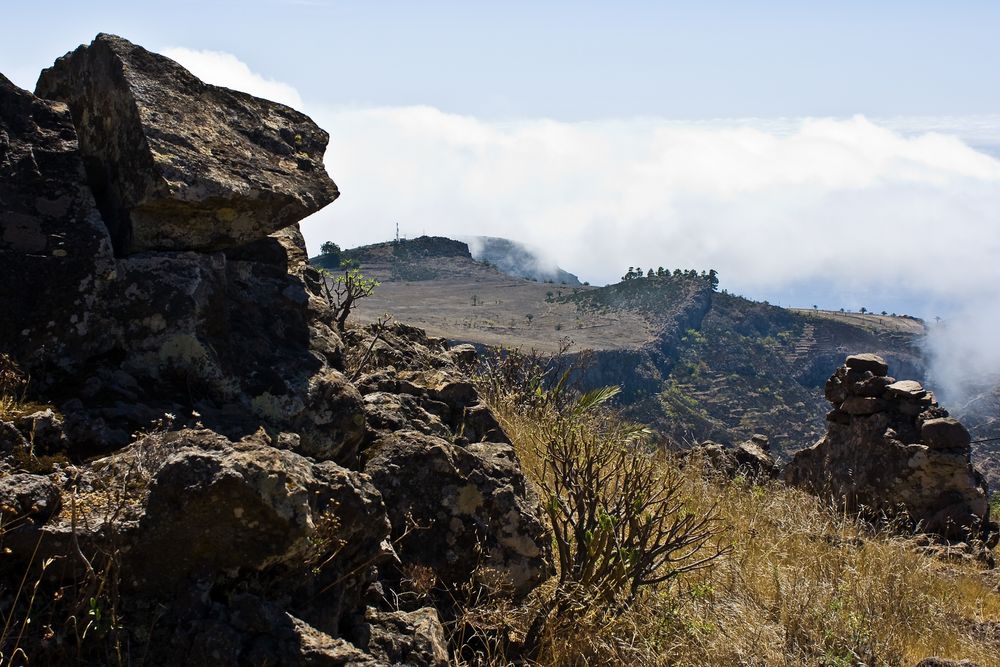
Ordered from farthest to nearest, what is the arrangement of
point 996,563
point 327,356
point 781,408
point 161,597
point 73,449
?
point 781,408
point 996,563
point 327,356
point 73,449
point 161,597

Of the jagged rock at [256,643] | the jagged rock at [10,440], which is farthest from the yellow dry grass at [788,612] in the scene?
the jagged rock at [10,440]

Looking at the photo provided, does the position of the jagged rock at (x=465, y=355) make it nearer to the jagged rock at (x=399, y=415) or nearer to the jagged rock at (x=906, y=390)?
the jagged rock at (x=399, y=415)

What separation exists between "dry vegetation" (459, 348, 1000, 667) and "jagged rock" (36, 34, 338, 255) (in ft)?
6.74

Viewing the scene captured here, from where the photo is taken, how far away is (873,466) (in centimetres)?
1060

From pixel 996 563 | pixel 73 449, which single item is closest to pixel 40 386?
pixel 73 449

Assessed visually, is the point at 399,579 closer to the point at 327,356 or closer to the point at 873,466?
the point at 327,356

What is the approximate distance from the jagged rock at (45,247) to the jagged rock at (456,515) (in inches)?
53.8

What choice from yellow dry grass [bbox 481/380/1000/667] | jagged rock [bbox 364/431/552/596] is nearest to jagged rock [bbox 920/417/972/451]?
yellow dry grass [bbox 481/380/1000/667]

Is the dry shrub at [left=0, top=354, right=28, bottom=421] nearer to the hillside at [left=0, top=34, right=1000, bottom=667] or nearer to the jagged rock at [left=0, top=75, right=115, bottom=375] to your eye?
the hillside at [left=0, top=34, right=1000, bottom=667]

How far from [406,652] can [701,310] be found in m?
103

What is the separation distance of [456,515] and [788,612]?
6.27ft

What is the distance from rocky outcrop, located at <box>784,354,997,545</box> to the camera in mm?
10016

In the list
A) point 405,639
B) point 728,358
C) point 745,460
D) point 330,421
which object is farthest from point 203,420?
point 728,358

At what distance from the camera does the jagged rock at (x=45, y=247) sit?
11.0 ft
